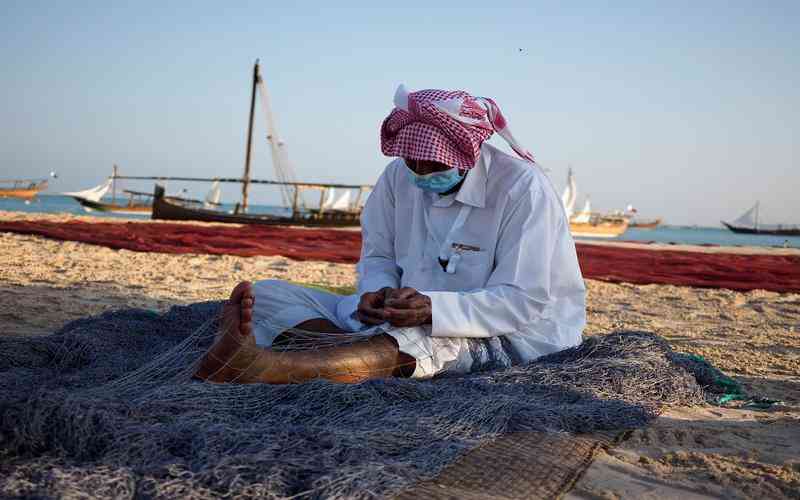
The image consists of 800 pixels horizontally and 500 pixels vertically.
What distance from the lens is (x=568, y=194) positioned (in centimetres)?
6197

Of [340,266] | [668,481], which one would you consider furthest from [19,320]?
[340,266]

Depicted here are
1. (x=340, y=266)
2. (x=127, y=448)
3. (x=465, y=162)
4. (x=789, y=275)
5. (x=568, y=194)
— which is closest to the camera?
(x=127, y=448)

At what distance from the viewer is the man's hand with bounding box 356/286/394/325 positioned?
108 inches

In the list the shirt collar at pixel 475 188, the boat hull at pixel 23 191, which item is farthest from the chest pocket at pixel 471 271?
the boat hull at pixel 23 191

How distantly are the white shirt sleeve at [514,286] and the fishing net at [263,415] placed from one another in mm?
192

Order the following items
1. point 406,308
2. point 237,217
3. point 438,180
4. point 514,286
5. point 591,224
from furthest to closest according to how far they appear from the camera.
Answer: point 591,224 < point 237,217 < point 438,180 < point 514,286 < point 406,308

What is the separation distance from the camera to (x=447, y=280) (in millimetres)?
3117

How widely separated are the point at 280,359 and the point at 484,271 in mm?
934

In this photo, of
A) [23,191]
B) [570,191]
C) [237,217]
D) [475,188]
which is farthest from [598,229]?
[475,188]

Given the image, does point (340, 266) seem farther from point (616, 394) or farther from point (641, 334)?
point (616, 394)

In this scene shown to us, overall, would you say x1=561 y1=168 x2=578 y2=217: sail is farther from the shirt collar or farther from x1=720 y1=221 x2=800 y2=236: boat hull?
the shirt collar

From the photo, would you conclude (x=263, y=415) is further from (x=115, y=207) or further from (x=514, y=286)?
(x=115, y=207)

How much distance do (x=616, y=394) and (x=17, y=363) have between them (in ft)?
7.08

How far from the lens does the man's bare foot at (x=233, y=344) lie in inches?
94.0
